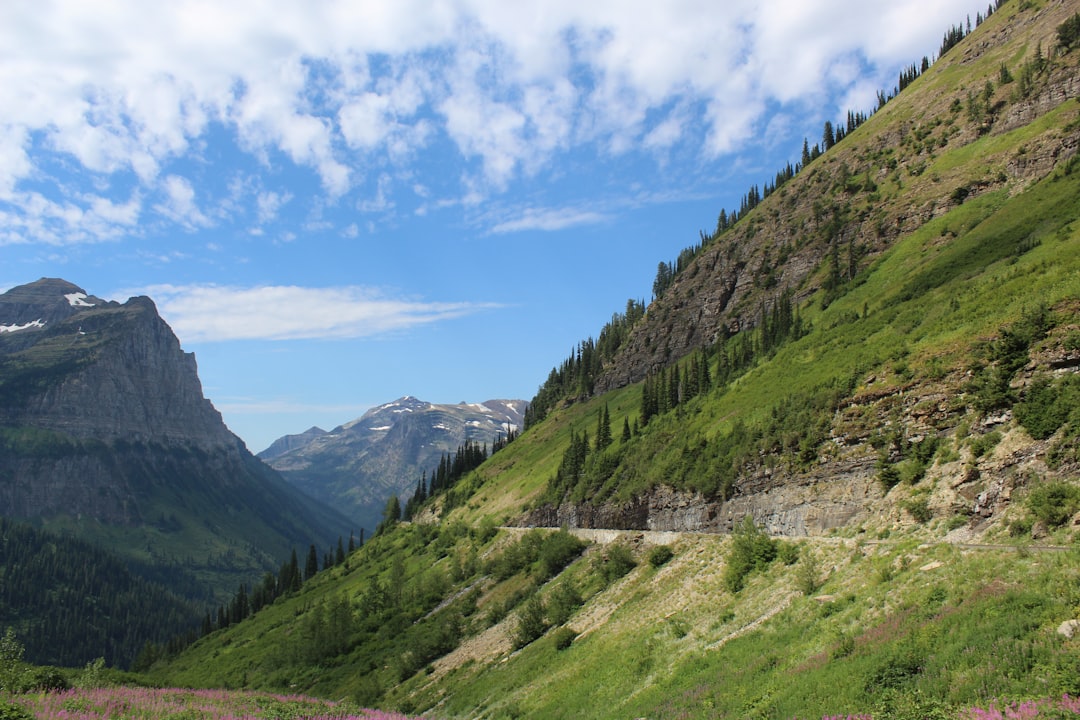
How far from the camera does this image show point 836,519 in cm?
3859

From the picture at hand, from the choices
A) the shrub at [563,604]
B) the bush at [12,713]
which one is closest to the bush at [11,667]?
the bush at [12,713]

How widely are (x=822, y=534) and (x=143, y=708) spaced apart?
36696 millimetres

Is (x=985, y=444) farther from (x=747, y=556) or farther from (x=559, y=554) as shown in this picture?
(x=559, y=554)

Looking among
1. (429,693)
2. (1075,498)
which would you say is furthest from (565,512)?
(1075,498)

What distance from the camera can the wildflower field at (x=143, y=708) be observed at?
17156 millimetres

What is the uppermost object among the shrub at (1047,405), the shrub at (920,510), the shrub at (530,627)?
the shrub at (1047,405)

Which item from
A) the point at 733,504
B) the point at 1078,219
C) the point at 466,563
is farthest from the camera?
the point at 466,563

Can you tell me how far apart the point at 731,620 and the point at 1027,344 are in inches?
956

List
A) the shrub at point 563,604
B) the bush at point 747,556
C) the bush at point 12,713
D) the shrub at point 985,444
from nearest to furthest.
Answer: the bush at point 12,713 < the shrub at point 985,444 < the bush at point 747,556 < the shrub at point 563,604

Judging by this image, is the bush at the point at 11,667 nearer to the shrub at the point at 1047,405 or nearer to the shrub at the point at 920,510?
the shrub at the point at 920,510

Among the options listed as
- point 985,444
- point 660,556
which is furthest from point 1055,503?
point 660,556

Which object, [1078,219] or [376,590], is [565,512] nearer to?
[376,590]

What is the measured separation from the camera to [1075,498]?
21938 millimetres

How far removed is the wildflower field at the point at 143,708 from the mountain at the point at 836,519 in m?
12.0
